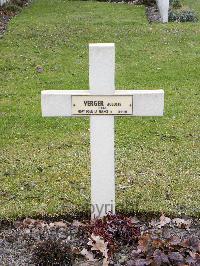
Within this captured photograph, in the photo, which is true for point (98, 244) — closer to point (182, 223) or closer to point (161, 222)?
point (161, 222)

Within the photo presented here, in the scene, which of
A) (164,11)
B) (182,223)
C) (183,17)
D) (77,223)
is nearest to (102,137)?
(77,223)

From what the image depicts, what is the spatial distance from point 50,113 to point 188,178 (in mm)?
2006

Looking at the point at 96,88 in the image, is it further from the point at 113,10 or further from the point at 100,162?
the point at 113,10

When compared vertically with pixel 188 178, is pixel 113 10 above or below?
above

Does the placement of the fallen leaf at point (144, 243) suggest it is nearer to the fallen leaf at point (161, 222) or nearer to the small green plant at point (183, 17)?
the fallen leaf at point (161, 222)

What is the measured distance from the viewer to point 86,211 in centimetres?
575

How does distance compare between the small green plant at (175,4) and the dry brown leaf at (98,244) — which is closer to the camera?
the dry brown leaf at (98,244)

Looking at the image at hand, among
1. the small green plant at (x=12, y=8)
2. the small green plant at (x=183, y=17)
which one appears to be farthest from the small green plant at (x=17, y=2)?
the small green plant at (x=183, y=17)

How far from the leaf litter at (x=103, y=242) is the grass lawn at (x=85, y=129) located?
407 mm

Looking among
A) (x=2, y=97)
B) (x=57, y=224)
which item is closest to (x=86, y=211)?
(x=57, y=224)

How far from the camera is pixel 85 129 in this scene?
27.0 feet

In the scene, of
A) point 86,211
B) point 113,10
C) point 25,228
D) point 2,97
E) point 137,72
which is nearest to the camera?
point 25,228

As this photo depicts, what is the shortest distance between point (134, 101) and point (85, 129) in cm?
322

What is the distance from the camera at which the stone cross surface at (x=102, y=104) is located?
4945mm
